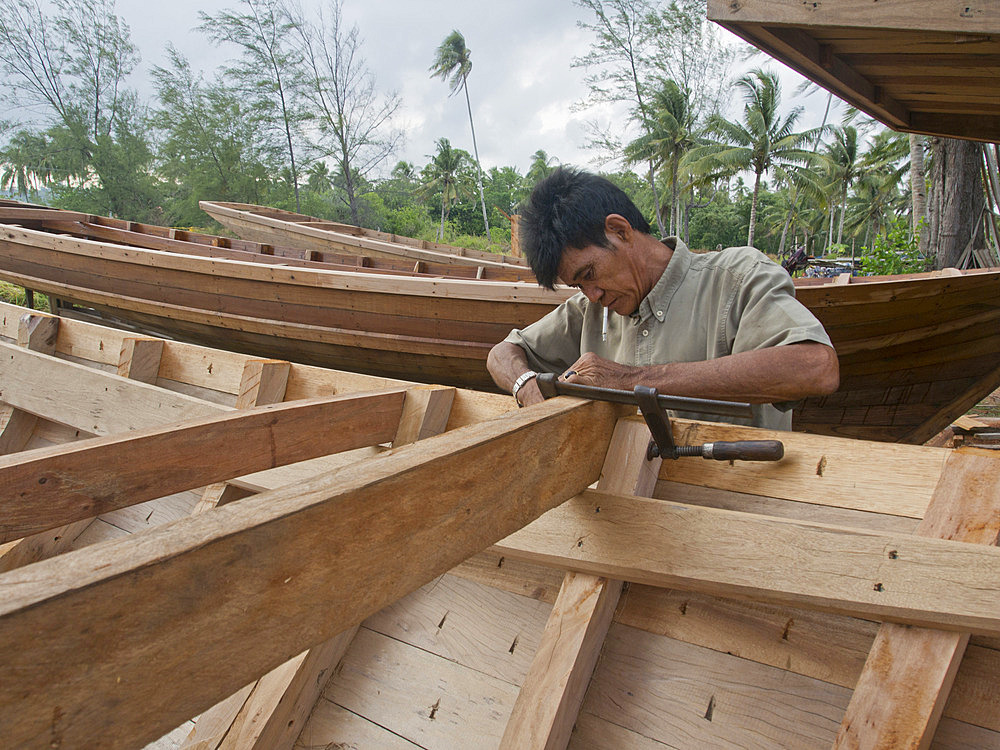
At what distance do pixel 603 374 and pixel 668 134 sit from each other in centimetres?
2830

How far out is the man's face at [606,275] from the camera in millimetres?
1799

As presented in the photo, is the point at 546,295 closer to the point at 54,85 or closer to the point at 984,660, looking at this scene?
the point at 984,660

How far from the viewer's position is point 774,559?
44.8 inches

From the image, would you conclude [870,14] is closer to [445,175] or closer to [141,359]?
[141,359]

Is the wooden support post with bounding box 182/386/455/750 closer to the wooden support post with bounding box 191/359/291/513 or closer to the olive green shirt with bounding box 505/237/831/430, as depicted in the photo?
the wooden support post with bounding box 191/359/291/513

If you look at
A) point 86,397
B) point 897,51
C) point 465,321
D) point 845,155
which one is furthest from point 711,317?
point 845,155

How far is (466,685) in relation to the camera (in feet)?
4.83

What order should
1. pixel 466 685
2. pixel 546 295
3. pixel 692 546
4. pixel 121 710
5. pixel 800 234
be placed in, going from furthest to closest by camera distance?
pixel 800 234, pixel 546 295, pixel 466 685, pixel 692 546, pixel 121 710

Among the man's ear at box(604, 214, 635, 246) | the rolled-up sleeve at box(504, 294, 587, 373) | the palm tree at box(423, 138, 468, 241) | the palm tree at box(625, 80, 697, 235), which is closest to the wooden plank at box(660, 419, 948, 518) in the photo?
the man's ear at box(604, 214, 635, 246)

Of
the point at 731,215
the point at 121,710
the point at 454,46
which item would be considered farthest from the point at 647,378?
the point at 731,215

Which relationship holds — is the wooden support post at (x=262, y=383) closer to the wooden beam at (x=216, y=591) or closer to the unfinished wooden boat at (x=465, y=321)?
the wooden beam at (x=216, y=591)

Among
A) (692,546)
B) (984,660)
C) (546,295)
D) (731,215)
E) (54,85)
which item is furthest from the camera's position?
(731,215)

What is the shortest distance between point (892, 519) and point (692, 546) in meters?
0.43

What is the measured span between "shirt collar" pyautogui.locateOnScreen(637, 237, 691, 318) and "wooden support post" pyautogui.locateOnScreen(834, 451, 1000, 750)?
2.99ft
